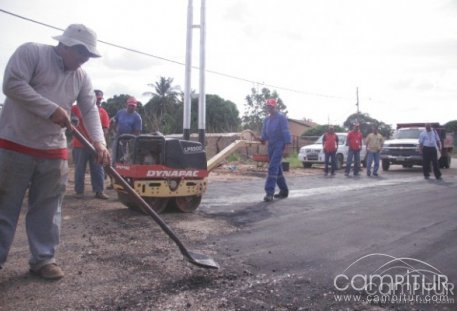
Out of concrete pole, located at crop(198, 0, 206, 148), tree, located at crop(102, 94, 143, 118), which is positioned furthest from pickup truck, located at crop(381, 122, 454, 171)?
tree, located at crop(102, 94, 143, 118)

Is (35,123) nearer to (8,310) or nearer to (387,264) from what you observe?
(8,310)

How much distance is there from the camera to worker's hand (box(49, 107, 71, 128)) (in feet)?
11.3

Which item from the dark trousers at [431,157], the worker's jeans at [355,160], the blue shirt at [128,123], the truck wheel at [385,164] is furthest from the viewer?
the truck wheel at [385,164]

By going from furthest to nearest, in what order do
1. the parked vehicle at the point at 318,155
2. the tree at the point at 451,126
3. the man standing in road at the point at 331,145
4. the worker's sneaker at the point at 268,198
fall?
the tree at the point at 451,126
the parked vehicle at the point at 318,155
the man standing in road at the point at 331,145
the worker's sneaker at the point at 268,198

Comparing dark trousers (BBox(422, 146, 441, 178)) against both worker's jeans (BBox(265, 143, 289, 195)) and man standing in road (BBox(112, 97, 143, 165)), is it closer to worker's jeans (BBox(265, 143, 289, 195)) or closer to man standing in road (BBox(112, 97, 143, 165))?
worker's jeans (BBox(265, 143, 289, 195))

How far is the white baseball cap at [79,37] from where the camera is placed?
3574 mm

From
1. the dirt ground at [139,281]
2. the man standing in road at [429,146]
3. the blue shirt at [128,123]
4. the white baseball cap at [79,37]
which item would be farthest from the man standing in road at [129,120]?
the man standing in road at [429,146]

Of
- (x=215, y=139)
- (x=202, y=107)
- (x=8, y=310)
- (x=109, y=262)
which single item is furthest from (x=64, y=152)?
(x=215, y=139)

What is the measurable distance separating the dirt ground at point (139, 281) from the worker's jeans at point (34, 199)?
27 centimetres

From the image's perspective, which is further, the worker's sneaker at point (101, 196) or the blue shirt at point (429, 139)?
the blue shirt at point (429, 139)

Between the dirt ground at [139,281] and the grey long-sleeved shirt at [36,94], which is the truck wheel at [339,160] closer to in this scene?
the dirt ground at [139,281]

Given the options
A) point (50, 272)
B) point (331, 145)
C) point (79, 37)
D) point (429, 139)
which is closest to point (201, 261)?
point (50, 272)

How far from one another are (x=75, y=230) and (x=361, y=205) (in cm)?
484

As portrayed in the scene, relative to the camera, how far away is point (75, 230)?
18.1 ft
